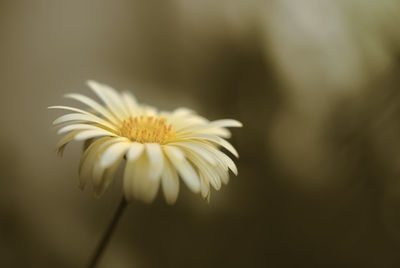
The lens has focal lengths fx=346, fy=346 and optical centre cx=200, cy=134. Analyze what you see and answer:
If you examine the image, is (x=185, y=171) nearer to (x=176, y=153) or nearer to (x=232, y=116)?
(x=176, y=153)

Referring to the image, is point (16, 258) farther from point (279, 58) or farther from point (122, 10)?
point (279, 58)

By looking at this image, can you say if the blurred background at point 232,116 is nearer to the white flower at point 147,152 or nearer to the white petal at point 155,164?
the white flower at point 147,152

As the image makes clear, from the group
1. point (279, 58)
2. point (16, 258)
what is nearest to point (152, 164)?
point (16, 258)

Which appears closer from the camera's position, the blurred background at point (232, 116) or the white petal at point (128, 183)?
the white petal at point (128, 183)

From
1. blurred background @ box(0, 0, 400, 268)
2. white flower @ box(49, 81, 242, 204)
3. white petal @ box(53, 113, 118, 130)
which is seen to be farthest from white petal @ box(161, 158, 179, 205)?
blurred background @ box(0, 0, 400, 268)

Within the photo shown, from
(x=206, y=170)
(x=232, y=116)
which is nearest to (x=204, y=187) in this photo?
(x=206, y=170)

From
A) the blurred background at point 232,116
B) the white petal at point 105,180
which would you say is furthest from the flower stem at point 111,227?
the blurred background at point 232,116

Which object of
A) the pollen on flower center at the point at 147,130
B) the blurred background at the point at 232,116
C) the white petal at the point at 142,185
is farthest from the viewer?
the blurred background at the point at 232,116
